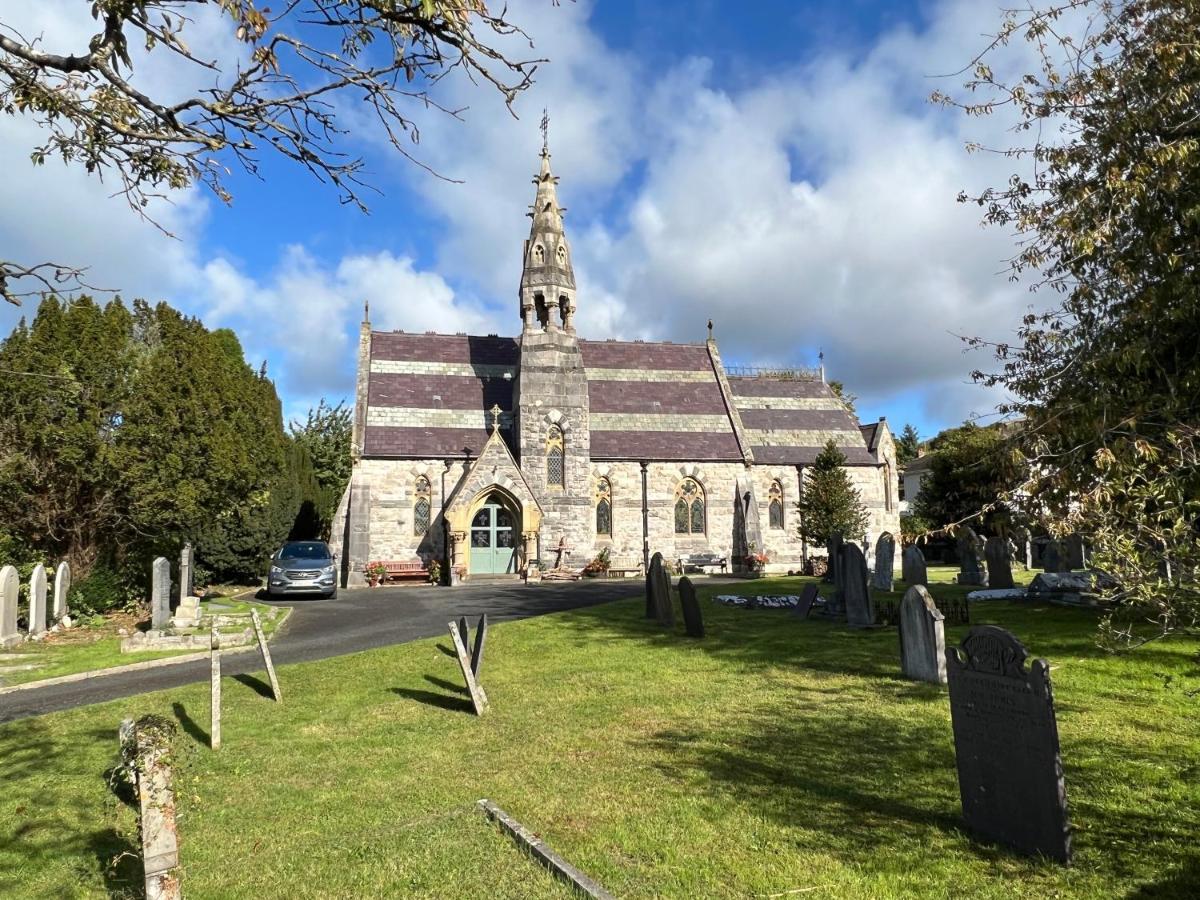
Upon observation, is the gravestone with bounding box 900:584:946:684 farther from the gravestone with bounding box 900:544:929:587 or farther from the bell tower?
the bell tower

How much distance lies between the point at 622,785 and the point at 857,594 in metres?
8.71

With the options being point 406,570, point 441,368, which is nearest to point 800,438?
point 441,368

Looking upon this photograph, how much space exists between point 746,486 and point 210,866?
2802 centimetres

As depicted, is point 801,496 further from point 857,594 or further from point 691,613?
point 691,613

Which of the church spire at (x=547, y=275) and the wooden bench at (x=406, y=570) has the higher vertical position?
the church spire at (x=547, y=275)

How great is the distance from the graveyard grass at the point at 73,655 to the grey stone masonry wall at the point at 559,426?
1464 centimetres

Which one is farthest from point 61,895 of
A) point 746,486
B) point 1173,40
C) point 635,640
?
point 746,486

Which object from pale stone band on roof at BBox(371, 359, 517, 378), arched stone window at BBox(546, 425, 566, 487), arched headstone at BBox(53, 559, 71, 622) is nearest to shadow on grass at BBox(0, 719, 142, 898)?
arched headstone at BBox(53, 559, 71, 622)

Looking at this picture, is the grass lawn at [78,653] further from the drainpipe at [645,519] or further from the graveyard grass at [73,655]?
the drainpipe at [645,519]

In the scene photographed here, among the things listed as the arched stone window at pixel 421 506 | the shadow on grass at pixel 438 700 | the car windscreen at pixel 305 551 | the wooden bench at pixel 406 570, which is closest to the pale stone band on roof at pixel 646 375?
the arched stone window at pixel 421 506

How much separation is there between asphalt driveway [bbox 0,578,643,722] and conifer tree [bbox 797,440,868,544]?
6922mm

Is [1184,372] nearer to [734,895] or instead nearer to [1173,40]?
[1173,40]

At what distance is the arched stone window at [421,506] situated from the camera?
2870 centimetres

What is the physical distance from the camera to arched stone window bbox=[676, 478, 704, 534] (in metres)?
31.5
